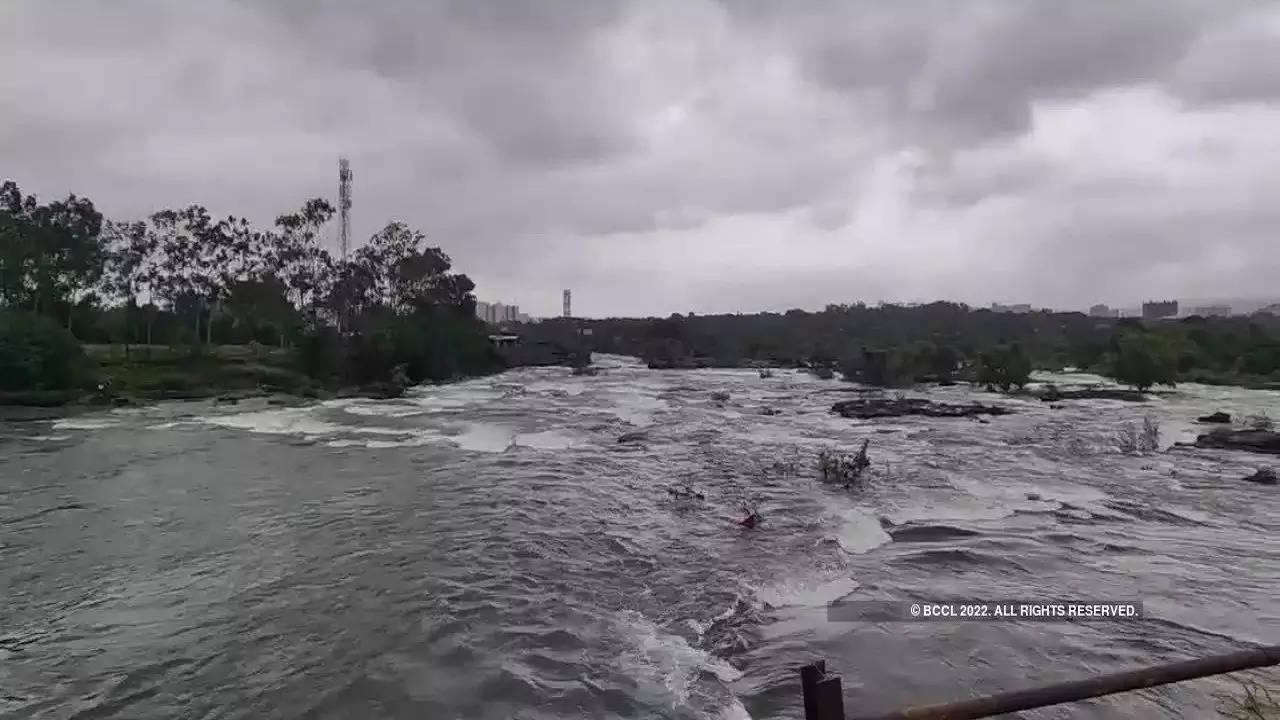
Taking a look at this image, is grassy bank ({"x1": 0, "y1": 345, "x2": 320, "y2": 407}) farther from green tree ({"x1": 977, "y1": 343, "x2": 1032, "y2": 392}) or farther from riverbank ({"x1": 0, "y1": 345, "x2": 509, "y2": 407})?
green tree ({"x1": 977, "y1": 343, "x2": 1032, "y2": 392})

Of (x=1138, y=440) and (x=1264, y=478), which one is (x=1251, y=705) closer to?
(x=1264, y=478)

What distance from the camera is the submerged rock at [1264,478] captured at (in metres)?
20.9

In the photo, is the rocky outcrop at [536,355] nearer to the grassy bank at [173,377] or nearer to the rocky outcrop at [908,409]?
the grassy bank at [173,377]

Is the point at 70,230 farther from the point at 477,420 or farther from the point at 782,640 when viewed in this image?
the point at 782,640

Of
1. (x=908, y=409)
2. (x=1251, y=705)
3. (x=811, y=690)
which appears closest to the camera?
(x=811, y=690)

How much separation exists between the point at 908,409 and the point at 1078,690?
40034 millimetres

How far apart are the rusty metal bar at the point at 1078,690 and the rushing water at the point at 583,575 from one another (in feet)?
14.7

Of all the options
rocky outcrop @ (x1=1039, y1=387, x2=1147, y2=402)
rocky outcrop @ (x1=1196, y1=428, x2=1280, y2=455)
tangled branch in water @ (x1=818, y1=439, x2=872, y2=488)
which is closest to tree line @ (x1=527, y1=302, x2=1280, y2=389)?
rocky outcrop @ (x1=1039, y1=387, x2=1147, y2=402)

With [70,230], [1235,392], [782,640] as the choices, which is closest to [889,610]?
[782,640]

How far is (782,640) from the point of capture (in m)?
9.74

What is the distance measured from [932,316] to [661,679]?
153275 millimetres

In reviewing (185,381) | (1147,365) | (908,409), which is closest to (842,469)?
(908,409)

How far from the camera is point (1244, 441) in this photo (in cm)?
2773

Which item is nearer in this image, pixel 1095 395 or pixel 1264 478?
pixel 1264 478
